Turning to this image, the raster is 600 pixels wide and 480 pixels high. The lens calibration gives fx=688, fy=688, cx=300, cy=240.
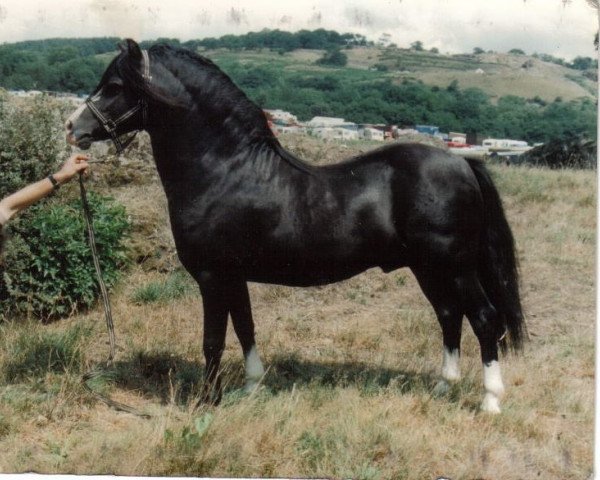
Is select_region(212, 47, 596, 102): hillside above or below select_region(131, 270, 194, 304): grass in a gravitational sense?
above

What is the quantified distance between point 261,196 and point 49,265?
3163mm

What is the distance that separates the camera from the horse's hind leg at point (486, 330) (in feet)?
15.8

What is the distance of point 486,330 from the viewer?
4844 millimetres

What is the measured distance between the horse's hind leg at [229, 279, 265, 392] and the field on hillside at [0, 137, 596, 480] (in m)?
0.13

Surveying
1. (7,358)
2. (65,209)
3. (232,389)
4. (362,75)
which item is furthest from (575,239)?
(7,358)

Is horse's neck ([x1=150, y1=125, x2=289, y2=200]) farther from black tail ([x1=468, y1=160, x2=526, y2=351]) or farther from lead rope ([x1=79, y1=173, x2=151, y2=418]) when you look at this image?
black tail ([x1=468, y1=160, x2=526, y2=351])

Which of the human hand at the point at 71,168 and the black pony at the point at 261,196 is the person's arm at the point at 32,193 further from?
the black pony at the point at 261,196

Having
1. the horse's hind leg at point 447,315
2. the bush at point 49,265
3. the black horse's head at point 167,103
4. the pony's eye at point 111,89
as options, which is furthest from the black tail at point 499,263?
the bush at point 49,265

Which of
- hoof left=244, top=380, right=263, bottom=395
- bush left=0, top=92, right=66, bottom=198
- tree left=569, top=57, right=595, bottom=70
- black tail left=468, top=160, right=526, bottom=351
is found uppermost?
tree left=569, top=57, right=595, bottom=70

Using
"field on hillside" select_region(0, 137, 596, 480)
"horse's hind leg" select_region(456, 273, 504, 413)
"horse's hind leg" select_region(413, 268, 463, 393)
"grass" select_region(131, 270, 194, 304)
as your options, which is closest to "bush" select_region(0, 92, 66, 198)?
"field on hillside" select_region(0, 137, 596, 480)

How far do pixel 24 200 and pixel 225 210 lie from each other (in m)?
1.27

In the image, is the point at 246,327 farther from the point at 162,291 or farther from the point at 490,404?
the point at 162,291

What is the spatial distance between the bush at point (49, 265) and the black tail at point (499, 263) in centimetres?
394

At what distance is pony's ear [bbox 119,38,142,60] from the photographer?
4.32 m
